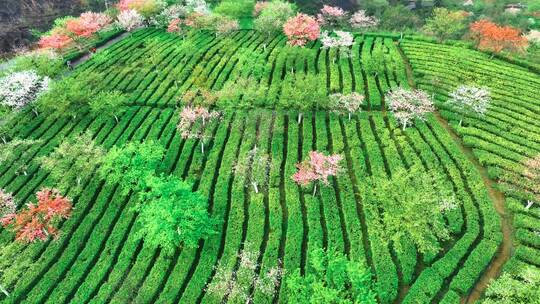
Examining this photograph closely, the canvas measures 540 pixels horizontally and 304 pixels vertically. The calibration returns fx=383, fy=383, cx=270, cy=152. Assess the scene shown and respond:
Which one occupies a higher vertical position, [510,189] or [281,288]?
[510,189]

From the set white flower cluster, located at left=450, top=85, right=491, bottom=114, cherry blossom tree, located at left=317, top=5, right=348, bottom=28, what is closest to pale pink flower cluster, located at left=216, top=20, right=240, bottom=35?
cherry blossom tree, located at left=317, top=5, right=348, bottom=28

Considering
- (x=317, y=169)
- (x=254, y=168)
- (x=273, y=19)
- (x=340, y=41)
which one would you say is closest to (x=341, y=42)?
(x=340, y=41)

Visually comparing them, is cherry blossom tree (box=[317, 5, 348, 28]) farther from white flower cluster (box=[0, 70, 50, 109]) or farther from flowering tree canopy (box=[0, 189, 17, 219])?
flowering tree canopy (box=[0, 189, 17, 219])

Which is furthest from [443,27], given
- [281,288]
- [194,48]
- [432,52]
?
[281,288]

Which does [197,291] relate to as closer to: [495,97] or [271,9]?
[495,97]

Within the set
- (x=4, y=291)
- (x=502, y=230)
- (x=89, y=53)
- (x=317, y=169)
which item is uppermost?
(x=89, y=53)

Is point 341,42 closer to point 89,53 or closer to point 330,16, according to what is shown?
point 330,16

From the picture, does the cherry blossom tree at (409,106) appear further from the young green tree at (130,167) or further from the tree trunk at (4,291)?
the tree trunk at (4,291)
